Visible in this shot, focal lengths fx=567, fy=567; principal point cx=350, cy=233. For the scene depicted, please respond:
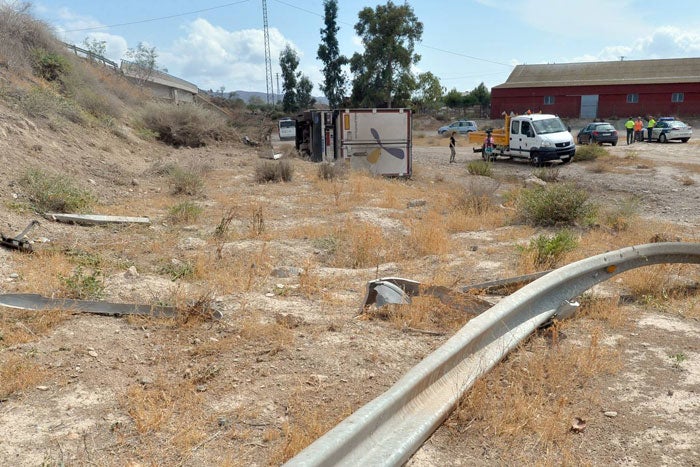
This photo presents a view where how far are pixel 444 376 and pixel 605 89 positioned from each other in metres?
60.6

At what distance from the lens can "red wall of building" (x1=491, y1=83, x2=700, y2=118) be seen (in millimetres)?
53750

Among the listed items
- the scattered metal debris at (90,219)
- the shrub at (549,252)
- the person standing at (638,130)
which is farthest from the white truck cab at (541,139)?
the scattered metal debris at (90,219)

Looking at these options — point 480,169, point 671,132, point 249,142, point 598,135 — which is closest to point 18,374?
point 480,169

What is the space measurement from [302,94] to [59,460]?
249 feet

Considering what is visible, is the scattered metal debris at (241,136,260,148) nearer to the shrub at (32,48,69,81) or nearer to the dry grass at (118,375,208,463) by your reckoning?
the shrub at (32,48,69,81)

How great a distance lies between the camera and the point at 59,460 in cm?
277

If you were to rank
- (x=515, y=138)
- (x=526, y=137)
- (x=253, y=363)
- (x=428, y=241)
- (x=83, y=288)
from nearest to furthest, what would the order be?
(x=253, y=363) → (x=83, y=288) → (x=428, y=241) → (x=526, y=137) → (x=515, y=138)

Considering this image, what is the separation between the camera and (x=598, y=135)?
109ft

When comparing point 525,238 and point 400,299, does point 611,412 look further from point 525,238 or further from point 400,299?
point 525,238

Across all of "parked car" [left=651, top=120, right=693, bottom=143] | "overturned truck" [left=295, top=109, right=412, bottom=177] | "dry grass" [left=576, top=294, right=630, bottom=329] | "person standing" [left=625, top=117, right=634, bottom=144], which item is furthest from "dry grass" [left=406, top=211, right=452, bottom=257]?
"parked car" [left=651, top=120, right=693, bottom=143]

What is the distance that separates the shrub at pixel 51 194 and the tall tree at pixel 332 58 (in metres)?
57.4

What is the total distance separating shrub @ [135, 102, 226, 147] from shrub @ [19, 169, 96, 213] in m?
17.0

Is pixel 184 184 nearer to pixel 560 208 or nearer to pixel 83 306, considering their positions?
pixel 560 208

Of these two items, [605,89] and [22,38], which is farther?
[605,89]
